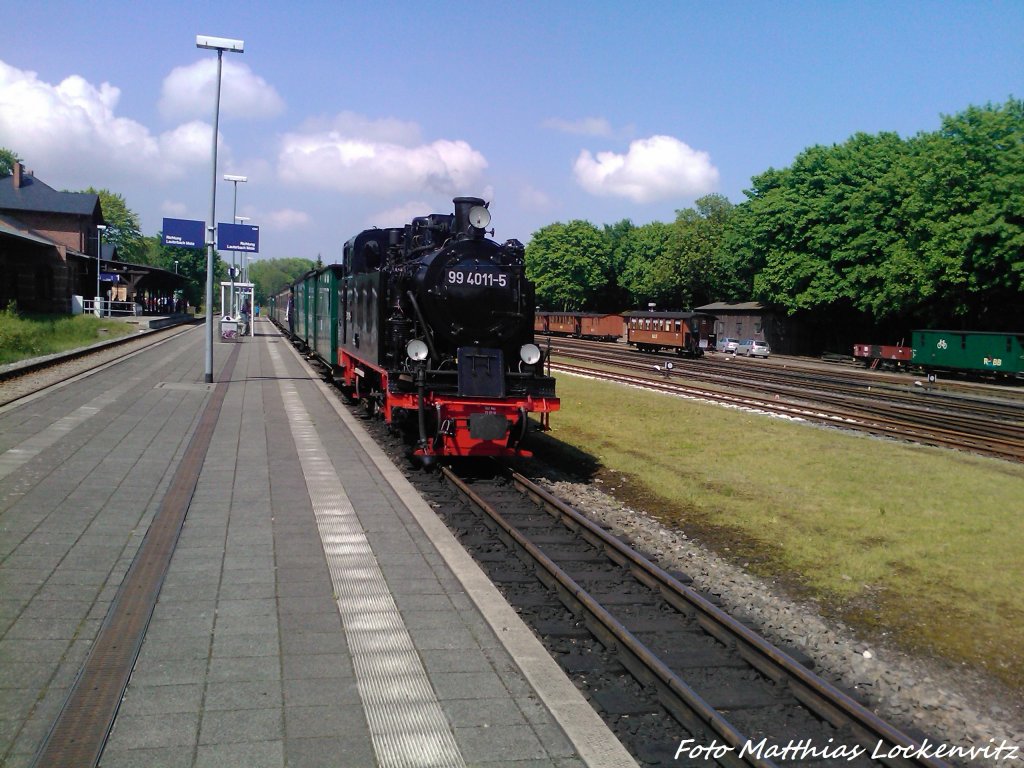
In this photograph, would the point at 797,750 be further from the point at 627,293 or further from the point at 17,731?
the point at 627,293

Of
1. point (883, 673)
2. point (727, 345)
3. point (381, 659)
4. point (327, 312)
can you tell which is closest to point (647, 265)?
point (727, 345)

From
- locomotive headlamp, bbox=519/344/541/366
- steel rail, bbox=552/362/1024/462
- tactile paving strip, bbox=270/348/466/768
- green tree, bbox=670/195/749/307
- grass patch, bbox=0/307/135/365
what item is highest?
green tree, bbox=670/195/749/307

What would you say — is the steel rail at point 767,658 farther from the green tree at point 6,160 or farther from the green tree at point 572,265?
the green tree at point 6,160

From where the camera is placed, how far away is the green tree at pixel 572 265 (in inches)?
3081

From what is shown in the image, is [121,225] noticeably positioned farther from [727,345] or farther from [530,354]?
[530,354]

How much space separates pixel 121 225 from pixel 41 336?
80.2 metres

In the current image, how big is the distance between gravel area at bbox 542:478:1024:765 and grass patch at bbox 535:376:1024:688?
30 cm

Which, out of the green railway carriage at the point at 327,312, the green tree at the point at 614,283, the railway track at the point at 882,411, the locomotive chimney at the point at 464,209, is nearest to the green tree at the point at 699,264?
the green tree at the point at 614,283

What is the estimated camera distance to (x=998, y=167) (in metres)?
36.2

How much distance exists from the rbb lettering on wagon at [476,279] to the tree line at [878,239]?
31553 mm

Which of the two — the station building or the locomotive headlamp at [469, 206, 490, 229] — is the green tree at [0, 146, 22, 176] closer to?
the station building

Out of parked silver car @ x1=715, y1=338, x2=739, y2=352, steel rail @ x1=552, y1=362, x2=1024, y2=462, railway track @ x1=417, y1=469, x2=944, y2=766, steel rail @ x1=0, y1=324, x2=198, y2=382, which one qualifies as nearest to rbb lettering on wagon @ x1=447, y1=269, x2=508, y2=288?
railway track @ x1=417, y1=469, x2=944, y2=766

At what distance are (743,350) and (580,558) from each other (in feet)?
149

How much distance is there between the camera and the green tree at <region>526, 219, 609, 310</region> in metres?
78.2
